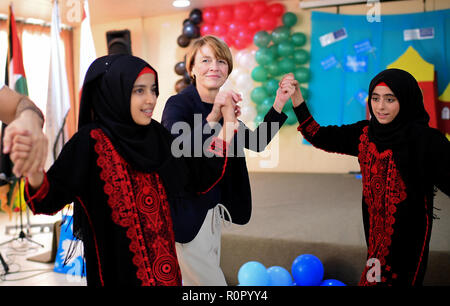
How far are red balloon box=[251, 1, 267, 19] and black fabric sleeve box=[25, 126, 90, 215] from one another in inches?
135

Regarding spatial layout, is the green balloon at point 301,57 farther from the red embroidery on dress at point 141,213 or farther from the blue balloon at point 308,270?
the red embroidery on dress at point 141,213

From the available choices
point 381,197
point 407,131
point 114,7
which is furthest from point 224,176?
point 114,7

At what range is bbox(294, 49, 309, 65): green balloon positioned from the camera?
13.2 feet

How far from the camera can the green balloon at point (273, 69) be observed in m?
3.86

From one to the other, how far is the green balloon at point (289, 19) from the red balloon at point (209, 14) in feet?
Result: 2.69

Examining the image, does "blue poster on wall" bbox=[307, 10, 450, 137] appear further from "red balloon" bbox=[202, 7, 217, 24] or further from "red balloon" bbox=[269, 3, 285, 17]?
"red balloon" bbox=[202, 7, 217, 24]

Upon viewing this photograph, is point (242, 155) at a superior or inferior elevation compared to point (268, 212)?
superior

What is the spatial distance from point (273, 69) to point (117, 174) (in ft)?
10.3

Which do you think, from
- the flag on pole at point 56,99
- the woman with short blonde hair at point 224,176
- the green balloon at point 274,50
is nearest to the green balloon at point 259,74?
the green balloon at point 274,50

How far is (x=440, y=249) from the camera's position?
193 centimetres

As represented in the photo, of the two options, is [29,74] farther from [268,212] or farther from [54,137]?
[268,212]
